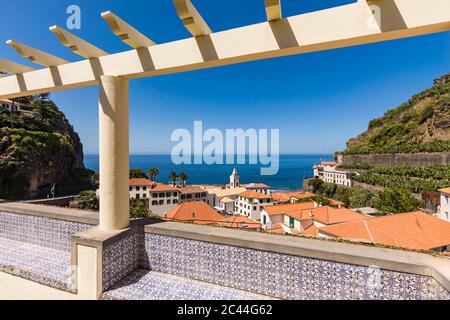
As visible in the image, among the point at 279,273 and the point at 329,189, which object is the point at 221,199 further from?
the point at 279,273

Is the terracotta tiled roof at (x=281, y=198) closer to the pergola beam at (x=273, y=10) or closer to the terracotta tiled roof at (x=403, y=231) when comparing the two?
the terracotta tiled roof at (x=403, y=231)

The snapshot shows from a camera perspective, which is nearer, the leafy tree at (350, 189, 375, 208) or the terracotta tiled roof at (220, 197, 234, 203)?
the leafy tree at (350, 189, 375, 208)

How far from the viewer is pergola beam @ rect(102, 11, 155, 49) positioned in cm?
202

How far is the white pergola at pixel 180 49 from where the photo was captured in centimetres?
173

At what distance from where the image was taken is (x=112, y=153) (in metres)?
2.53

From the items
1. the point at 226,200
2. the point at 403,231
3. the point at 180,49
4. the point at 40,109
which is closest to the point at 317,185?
the point at 226,200

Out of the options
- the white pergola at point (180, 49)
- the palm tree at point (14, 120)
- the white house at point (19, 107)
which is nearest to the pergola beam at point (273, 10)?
the white pergola at point (180, 49)

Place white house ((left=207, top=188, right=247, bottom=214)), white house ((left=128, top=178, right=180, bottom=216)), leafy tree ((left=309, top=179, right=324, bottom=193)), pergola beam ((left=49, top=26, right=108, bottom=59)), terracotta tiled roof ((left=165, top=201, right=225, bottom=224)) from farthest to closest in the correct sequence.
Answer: leafy tree ((left=309, top=179, right=324, bottom=193)), white house ((left=207, top=188, right=247, bottom=214)), white house ((left=128, top=178, right=180, bottom=216)), terracotta tiled roof ((left=165, top=201, right=225, bottom=224)), pergola beam ((left=49, top=26, right=108, bottom=59))

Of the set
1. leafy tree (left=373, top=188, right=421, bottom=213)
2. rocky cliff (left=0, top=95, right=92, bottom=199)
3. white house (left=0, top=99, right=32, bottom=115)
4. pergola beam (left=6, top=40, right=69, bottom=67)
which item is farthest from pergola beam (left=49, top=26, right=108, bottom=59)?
white house (left=0, top=99, right=32, bottom=115)

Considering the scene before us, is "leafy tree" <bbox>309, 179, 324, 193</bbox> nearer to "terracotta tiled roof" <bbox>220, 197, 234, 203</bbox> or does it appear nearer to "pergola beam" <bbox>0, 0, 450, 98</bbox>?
"terracotta tiled roof" <bbox>220, 197, 234, 203</bbox>

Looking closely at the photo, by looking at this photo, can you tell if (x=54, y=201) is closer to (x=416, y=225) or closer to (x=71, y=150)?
(x=416, y=225)

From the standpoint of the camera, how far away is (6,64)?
3.05 metres

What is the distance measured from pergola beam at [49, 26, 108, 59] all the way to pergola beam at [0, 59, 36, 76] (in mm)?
1211
